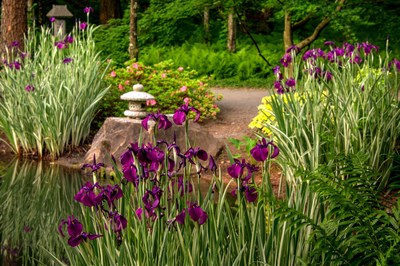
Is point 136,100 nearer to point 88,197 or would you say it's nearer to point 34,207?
point 34,207

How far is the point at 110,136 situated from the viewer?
9172mm

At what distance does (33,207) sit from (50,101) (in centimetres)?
232

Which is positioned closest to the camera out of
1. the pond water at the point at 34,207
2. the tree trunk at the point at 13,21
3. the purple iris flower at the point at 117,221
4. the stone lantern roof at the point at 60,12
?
the purple iris flower at the point at 117,221

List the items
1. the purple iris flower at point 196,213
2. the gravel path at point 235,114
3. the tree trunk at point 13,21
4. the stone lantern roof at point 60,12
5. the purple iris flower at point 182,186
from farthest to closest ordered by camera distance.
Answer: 1. the stone lantern roof at point 60,12
2. the tree trunk at point 13,21
3. the gravel path at point 235,114
4. the purple iris flower at point 182,186
5. the purple iris flower at point 196,213

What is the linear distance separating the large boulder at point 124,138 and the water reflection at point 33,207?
450mm

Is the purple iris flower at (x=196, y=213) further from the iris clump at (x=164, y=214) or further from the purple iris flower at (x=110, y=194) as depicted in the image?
the purple iris flower at (x=110, y=194)

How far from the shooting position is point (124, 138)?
30.0 ft

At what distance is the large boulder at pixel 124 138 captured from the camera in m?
9.11

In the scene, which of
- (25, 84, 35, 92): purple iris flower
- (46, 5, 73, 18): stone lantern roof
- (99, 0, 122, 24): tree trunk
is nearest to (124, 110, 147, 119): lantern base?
(25, 84, 35, 92): purple iris flower

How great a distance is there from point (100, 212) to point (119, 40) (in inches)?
703

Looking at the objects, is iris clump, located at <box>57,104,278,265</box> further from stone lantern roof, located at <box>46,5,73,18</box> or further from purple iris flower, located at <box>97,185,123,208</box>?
stone lantern roof, located at <box>46,5,73,18</box>

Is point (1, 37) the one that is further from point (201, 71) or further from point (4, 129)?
point (201, 71)

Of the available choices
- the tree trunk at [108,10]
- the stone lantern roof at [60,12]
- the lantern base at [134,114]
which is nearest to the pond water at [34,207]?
the lantern base at [134,114]

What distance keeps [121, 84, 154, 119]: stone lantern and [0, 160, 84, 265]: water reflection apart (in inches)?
48.5
